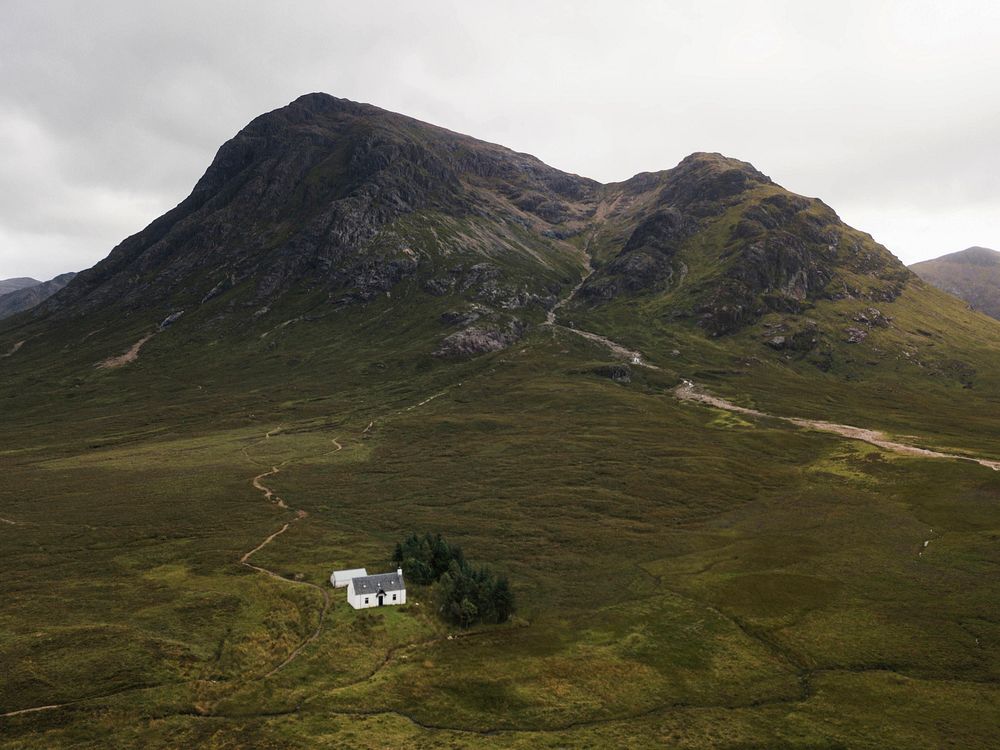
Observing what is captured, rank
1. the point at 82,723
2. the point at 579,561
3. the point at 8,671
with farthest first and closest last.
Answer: the point at 579,561 → the point at 8,671 → the point at 82,723

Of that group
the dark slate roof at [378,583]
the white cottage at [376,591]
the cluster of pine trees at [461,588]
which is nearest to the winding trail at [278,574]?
the white cottage at [376,591]

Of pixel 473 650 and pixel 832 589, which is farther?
pixel 832 589

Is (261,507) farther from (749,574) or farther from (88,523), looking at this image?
(749,574)

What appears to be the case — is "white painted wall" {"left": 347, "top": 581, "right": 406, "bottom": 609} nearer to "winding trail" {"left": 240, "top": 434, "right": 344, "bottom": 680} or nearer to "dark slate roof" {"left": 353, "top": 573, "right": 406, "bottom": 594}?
"dark slate roof" {"left": 353, "top": 573, "right": 406, "bottom": 594}

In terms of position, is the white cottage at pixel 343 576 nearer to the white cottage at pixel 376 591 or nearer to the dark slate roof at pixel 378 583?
the white cottage at pixel 376 591

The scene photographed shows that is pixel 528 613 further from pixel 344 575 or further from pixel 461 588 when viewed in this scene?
pixel 344 575

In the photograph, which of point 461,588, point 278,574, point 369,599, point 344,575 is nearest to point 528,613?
point 461,588

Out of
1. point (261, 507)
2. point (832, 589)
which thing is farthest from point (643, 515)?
point (261, 507)
